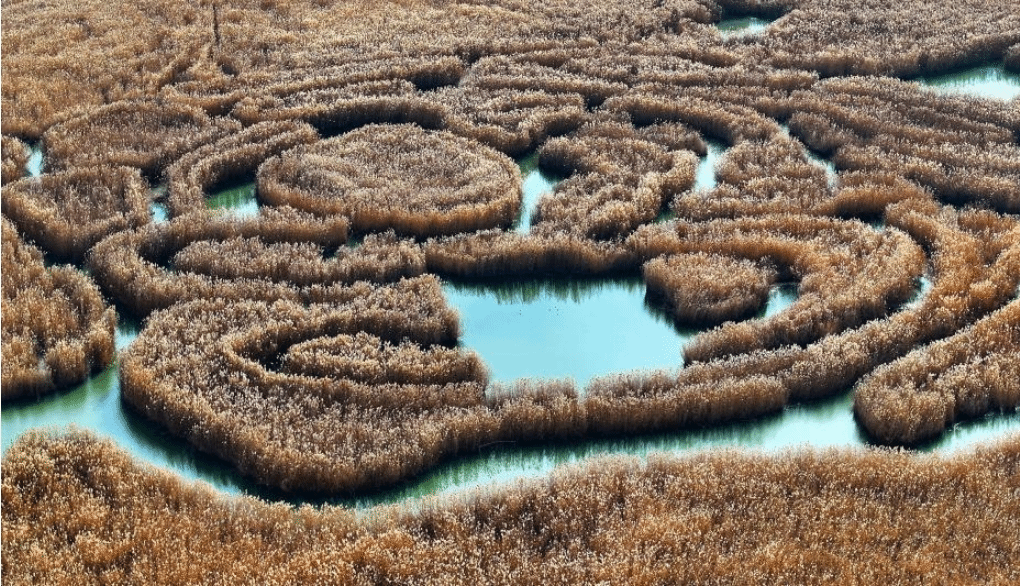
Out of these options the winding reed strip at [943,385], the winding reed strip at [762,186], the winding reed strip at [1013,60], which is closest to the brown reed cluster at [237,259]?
the winding reed strip at [762,186]

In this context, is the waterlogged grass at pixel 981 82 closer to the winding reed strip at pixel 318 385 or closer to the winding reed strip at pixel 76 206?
the winding reed strip at pixel 318 385

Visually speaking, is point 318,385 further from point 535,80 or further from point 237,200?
point 535,80

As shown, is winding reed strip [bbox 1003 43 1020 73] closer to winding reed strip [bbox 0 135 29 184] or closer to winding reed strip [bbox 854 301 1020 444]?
winding reed strip [bbox 854 301 1020 444]

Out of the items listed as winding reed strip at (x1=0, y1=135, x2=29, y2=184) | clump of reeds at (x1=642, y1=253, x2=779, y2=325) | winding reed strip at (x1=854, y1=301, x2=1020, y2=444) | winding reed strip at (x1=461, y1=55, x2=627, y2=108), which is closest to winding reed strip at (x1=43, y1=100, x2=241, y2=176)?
winding reed strip at (x1=0, y1=135, x2=29, y2=184)

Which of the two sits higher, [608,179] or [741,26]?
[741,26]

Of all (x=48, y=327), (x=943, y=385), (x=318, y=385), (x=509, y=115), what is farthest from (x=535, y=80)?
(x=943, y=385)
